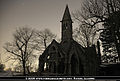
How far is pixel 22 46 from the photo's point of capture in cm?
321

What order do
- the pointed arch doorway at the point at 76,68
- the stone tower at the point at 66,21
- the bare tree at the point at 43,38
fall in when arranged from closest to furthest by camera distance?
the pointed arch doorway at the point at 76,68
the stone tower at the point at 66,21
the bare tree at the point at 43,38

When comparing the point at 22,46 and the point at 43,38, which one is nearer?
the point at 22,46

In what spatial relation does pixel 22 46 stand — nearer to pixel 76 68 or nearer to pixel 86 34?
pixel 76 68

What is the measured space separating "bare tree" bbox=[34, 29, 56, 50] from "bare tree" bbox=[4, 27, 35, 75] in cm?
19

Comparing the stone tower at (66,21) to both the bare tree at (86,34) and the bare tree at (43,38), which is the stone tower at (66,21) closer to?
the bare tree at (86,34)

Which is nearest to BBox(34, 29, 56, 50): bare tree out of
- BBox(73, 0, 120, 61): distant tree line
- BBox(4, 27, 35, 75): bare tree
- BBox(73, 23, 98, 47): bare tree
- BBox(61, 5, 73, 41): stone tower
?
BBox(4, 27, 35, 75): bare tree

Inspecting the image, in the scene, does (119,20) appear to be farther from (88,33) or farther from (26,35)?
(26,35)

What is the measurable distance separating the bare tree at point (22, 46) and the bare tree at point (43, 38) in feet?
0.62

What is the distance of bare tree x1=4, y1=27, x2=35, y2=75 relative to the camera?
3111 millimetres

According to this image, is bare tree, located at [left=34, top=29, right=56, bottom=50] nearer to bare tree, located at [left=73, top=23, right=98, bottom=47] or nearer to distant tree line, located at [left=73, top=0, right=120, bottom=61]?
bare tree, located at [left=73, top=23, right=98, bottom=47]

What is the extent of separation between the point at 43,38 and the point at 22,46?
59 cm

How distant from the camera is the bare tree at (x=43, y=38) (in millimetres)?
3257

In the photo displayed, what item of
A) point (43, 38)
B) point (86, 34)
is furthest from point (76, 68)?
point (43, 38)

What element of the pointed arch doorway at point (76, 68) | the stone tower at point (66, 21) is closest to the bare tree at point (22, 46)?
the stone tower at point (66, 21)
